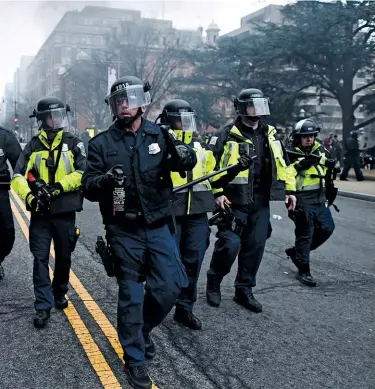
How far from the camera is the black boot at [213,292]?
16.8 feet

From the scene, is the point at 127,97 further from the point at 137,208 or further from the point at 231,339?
the point at 231,339

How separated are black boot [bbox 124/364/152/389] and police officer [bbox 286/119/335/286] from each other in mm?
3021

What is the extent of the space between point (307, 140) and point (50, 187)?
9.78 ft

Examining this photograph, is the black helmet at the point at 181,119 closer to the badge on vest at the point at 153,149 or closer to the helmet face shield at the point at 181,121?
the helmet face shield at the point at 181,121

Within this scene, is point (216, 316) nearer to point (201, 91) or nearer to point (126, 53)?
point (201, 91)

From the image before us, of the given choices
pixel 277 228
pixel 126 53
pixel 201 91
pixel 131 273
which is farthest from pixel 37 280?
pixel 126 53

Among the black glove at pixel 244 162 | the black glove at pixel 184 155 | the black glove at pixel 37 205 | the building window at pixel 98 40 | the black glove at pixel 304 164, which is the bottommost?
the black glove at pixel 37 205

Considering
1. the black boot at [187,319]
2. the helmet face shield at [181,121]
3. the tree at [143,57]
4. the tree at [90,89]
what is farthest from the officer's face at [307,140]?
the tree at [90,89]

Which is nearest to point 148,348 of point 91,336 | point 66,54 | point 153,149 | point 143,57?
point 91,336

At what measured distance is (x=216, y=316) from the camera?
15.8ft

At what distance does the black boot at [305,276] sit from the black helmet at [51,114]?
10.0 feet

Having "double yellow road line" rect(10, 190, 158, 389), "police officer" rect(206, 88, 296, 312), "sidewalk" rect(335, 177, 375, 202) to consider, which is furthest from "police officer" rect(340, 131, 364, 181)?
"double yellow road line" rect(10, 190, 158, 389)

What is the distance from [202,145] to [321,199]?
1932mm

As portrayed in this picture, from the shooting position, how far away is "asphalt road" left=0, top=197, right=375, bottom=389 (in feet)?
11.6
